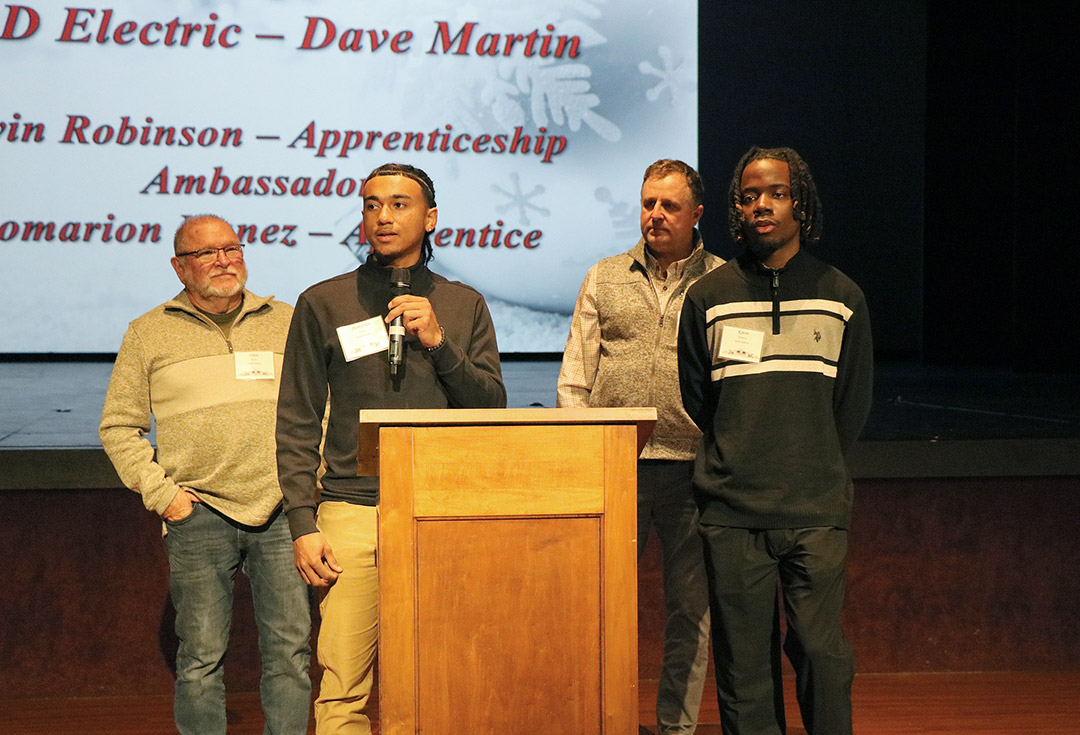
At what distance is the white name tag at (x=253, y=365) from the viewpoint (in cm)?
269

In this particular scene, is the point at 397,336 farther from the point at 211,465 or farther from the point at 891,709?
the point at 891,709

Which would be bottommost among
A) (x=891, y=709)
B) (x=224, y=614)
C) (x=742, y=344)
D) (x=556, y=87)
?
(x=891, y=709)

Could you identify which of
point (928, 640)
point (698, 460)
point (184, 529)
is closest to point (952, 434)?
point (928, 640)

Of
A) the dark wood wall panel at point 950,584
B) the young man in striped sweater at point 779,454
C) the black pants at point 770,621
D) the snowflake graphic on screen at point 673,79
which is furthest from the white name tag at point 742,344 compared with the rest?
the snowflake graphic on screen at point 673,79

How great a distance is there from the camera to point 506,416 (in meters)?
1.88

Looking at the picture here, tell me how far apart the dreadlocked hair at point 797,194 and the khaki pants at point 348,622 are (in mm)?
972

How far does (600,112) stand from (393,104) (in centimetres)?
104

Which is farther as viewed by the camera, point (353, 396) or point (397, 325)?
point (353, 396)

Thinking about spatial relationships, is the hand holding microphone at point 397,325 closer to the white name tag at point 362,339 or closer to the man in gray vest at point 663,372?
the white name tag at point 362,339

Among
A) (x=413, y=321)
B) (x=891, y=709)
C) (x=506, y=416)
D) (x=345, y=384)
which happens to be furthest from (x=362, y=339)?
(x=891, y=709)


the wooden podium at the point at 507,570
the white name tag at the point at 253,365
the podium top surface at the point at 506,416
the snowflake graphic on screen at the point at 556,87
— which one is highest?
the snowflake graphic on screen at the point at 556,87

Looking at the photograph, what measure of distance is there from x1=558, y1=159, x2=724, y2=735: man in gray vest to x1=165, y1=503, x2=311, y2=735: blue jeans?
32.1 inches

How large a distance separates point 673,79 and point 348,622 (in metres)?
4.13

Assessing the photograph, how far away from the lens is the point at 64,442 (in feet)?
11.6
